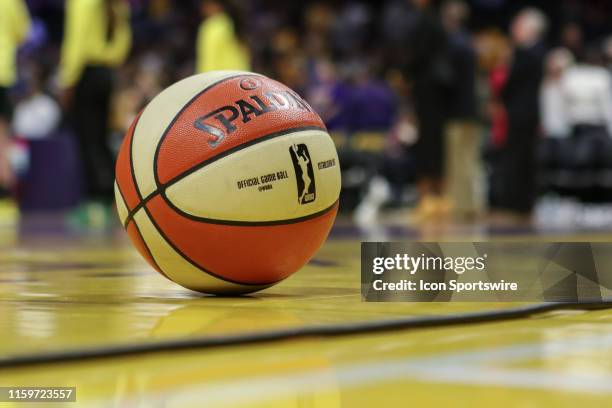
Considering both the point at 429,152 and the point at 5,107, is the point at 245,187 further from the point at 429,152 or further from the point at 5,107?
the point at 429,152

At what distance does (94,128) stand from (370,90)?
249 inches

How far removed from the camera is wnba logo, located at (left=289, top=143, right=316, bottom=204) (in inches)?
126

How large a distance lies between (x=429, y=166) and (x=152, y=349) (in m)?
9.73

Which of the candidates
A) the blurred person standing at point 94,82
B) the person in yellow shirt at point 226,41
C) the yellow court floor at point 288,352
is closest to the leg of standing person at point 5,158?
the blurred person standing at point 94,82

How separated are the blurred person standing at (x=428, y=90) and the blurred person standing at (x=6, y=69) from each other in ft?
12.8

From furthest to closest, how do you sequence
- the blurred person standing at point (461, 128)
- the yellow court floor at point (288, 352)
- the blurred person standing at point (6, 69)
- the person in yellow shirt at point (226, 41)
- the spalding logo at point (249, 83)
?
1. the blurred person standing at point (461, 128)
2. the person in yellow shirt at point (226, 41)
3. the blurred person standing at point (6, 69)
4. the spalding logo at point (249, 83)
5. the yellow court floor at point (288, 352)

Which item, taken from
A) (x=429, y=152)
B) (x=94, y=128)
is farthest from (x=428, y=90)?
(x=94, y=128)

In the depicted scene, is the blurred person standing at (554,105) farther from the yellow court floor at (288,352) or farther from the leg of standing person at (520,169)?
the yellow court floor at (288,352)

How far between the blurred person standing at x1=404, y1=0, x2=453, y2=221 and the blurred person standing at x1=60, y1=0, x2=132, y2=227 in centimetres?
310

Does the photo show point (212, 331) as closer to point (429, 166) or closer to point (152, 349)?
point (152, 349)

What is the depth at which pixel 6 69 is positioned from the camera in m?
10.3

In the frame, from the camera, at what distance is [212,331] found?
8.01 feet

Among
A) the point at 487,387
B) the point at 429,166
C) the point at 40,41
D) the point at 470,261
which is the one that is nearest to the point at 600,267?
the point at 470,261

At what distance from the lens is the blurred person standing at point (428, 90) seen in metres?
11.7
